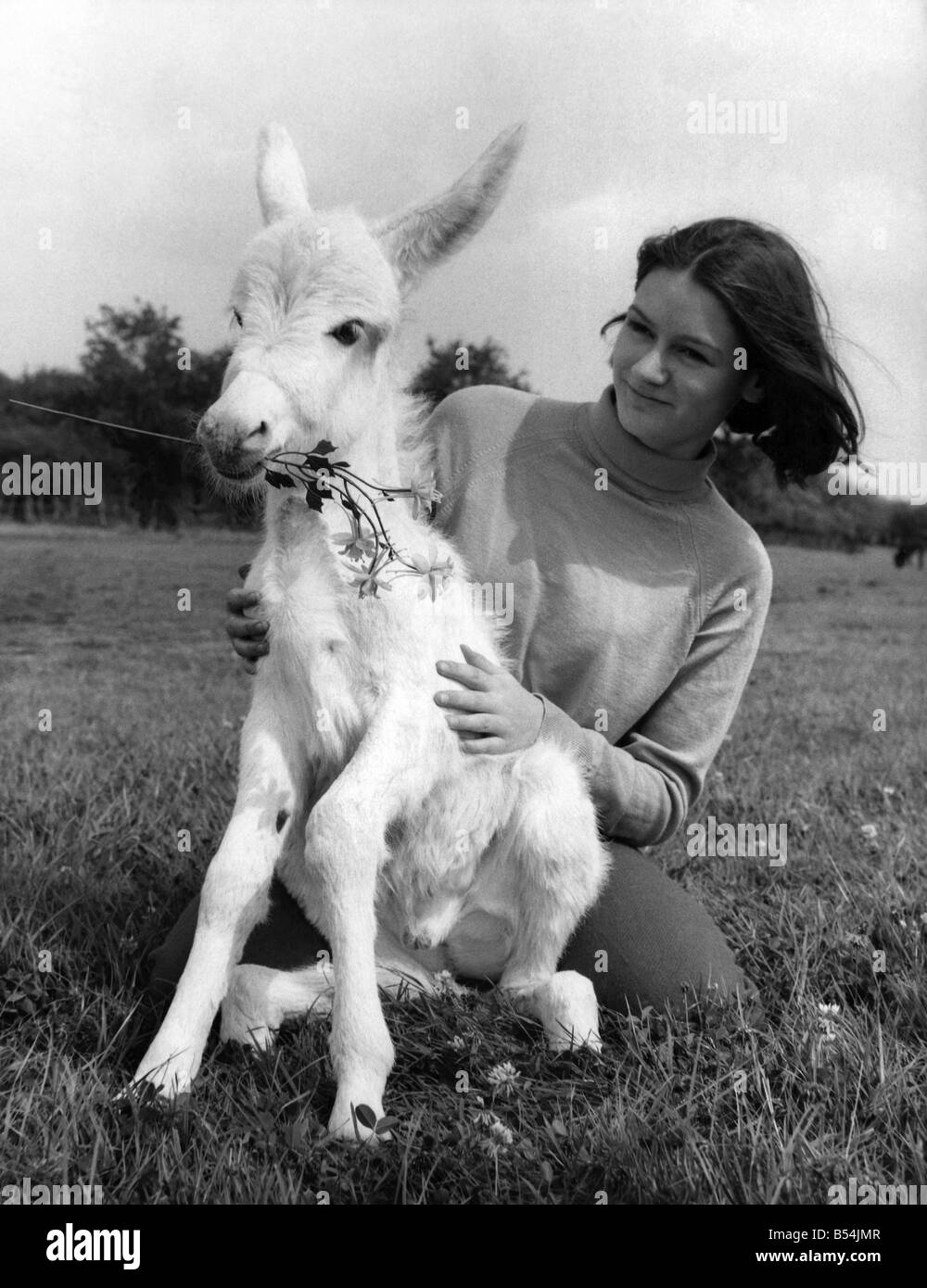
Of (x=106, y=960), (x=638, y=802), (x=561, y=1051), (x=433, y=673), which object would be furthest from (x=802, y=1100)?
(x=106, y=960)

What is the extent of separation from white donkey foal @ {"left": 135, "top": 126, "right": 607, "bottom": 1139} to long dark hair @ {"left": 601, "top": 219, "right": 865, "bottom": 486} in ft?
2.70

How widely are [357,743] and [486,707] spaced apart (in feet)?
1.08

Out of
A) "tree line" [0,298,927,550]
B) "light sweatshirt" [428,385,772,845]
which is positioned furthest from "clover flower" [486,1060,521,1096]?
"tree line" [0,298,927,550]

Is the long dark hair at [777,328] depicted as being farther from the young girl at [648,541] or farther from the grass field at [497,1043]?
the grass field at [497,1043]

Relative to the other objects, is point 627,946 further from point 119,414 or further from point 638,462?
point 119,414

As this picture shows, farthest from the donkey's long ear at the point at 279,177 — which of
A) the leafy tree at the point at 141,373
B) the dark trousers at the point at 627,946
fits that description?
the leafy tree at the point at 141,373

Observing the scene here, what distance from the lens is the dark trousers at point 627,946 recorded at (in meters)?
3.24

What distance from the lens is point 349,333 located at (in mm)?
2750

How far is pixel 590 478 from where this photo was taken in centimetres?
370

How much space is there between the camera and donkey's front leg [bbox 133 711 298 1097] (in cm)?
263

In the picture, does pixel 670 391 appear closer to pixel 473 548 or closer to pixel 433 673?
pixel 473 548

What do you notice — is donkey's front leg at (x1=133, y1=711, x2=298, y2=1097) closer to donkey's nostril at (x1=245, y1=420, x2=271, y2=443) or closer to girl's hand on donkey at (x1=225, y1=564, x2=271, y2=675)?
girl's hand on donkey at (x1=225, y1=564, x2=271, y2=675)

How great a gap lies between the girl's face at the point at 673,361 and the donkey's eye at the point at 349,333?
3.23 feet

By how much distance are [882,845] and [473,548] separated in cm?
192
